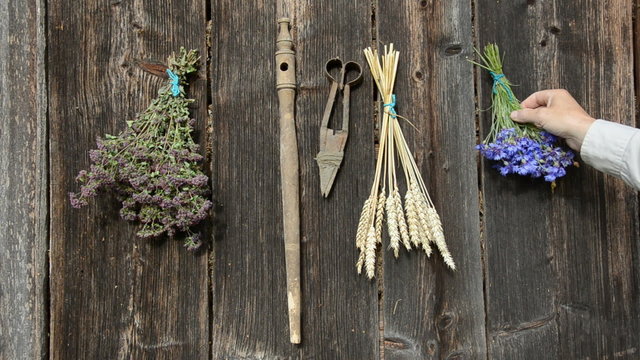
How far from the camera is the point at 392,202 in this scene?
1.68m

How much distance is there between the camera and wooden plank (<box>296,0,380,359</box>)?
177 centimetres

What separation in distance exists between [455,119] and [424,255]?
1.62 ft

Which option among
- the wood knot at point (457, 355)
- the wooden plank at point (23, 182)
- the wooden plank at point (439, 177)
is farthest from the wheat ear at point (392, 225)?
the wooden plank at point (23, 182)

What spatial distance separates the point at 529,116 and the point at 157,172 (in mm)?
1232

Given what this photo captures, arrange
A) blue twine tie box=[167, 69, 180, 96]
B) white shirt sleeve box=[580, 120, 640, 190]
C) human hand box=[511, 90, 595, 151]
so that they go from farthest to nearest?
blue twine tie box=[167, 69, 180, 96], human hand box=[511, 90, 595, 151], white shirt sleeve box=[580, 120, 640, 190]

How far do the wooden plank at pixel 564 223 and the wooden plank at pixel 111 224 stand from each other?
106 centimetres

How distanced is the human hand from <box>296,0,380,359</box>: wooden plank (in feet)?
1.75

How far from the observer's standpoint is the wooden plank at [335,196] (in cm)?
177

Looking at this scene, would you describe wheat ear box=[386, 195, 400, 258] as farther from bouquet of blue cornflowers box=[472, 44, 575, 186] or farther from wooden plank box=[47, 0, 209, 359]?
wooden plank box=[47, 0, 209, 359]

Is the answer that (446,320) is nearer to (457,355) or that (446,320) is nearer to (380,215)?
(457,355)

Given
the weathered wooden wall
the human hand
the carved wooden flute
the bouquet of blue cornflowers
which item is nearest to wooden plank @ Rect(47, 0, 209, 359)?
the weathered wooden wall

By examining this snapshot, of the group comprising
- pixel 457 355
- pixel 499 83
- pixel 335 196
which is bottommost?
pixel 457 355

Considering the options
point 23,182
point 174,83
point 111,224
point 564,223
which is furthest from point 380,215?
point 23,182

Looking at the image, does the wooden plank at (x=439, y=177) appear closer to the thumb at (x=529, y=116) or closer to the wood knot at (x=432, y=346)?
the wood knot at (x=432, y=346)
